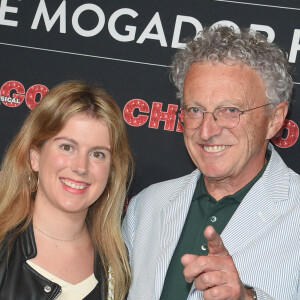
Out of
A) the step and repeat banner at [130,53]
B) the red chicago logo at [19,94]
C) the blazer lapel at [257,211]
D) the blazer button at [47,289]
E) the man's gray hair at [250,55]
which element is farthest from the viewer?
the red chicago logo at [19,94]

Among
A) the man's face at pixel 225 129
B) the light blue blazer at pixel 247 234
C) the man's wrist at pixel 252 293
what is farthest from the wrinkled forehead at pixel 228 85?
the man's wrist at pixel 252 293

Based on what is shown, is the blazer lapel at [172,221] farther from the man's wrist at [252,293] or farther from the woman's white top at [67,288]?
the man's wrist at [252,293]

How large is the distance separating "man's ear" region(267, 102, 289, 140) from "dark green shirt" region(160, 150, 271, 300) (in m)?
0.17

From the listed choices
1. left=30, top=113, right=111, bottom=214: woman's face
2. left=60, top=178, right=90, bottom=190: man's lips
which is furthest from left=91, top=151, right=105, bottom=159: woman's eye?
left=60, top=178, right=90, bottom=190: man's lips

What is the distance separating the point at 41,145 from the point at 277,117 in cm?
94

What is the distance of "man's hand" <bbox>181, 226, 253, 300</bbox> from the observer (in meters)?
1.92

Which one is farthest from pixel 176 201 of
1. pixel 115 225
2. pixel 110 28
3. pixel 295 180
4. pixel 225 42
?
pixel 110 28

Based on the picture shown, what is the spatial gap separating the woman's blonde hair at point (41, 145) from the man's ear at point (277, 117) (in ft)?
1.91

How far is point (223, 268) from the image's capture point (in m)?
1.97

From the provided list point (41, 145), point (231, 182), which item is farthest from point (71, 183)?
point (231, 182)

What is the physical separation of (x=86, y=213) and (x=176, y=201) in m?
0.37

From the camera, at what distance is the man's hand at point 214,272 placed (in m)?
1.92

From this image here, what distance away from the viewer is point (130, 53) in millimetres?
3238

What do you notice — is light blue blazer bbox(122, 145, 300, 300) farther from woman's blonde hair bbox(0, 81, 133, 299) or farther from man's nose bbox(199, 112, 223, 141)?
man's nose bbox(199, 112, 223, 141)
